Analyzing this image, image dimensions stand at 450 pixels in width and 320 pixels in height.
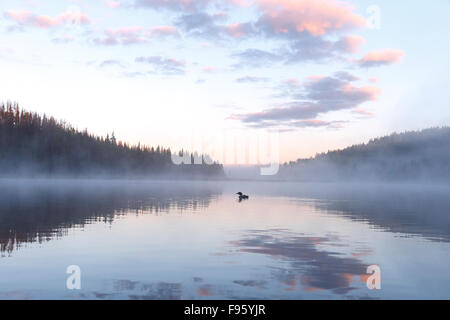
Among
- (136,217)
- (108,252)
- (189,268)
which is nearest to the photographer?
(189,268)

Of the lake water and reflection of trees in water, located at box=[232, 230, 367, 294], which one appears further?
reflection of trees in water, located at box=[232, 230, 367, 294]

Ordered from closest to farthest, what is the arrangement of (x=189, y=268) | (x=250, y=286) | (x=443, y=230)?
(x=250, y=286), (x=189, y=268), (x=443, y=230)

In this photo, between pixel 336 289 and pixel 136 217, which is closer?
pixel 336 289

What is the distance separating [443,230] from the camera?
4047cm

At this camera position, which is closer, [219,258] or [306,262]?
[306,262]

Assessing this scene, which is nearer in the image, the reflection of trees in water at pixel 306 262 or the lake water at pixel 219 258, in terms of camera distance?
the lake water at pixel 219 258

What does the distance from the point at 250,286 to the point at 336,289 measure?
3630 mm

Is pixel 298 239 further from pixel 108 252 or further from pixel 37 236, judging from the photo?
pixel 37 236

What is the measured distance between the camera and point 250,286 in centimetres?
1978
